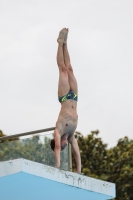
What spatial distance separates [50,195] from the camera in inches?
543

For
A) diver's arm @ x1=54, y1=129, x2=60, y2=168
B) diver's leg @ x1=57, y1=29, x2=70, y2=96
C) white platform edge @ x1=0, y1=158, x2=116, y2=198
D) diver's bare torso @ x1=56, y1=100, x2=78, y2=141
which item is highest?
diver's leg @ x1=57, y1=29, x2=70, y2=96

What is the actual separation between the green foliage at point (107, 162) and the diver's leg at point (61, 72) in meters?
→ 17.9

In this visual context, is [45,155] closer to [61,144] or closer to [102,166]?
[61,144]

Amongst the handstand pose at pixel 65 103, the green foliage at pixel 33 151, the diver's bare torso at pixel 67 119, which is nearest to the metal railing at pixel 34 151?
the green foliage at pixel 33 151

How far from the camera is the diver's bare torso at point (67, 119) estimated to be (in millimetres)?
13539

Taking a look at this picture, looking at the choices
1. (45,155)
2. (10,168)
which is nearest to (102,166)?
(45,155)

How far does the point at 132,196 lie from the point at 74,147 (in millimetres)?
18307

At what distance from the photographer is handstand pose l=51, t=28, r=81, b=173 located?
13.5 meters

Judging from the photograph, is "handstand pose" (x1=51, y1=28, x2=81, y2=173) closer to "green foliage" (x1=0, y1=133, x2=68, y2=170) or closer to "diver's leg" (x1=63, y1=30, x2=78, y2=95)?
"diver's leg" (x1=63, y1=30, x2=78, y2=95)

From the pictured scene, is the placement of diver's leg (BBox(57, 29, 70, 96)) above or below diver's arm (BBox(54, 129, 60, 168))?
above

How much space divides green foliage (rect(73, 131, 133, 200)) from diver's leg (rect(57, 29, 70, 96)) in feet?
58.8

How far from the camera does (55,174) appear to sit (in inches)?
507

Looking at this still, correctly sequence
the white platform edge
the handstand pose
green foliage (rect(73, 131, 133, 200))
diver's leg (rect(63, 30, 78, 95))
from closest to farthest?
the white platform edge → the handstand pose → diver's leg (rect(63, 30, 78, 95)) → green foliage (rect(73, 131, 133, 200))

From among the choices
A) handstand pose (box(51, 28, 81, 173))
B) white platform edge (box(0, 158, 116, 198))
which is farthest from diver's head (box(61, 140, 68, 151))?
white platform edge (box(0, 158, 116, 198))
